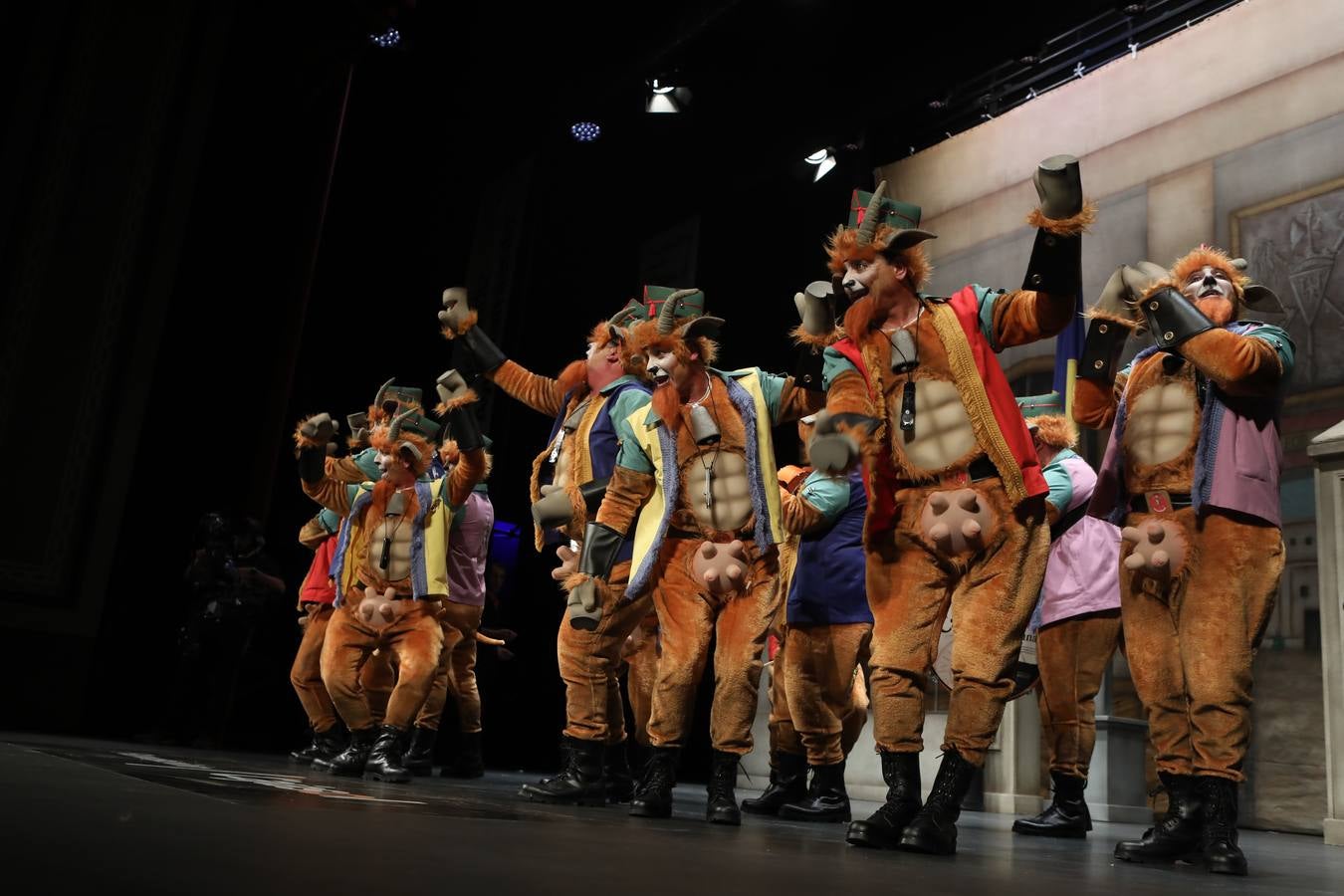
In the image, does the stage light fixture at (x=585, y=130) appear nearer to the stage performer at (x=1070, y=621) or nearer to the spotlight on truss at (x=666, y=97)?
the spotlight on truss at (x=666, y=97)

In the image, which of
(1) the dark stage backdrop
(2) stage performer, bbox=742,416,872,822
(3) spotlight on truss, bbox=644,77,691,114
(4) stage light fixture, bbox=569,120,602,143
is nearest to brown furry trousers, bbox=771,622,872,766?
(2) stage performer, bbox=742,416,872,822

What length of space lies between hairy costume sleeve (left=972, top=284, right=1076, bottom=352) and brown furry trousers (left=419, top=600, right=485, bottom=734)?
3560 millimetres

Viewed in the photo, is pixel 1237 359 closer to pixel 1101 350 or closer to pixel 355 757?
pixel 1101 350

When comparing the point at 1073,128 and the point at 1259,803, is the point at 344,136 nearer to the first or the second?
the point at 1073,128

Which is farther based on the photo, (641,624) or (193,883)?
(641,624)

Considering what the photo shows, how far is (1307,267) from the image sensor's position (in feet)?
18.9

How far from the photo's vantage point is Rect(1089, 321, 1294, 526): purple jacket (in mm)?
3252

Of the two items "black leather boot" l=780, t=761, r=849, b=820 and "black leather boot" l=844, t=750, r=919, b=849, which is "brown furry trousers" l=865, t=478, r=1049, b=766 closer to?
"black leather boot" l=844, t=750, r=919, b=849

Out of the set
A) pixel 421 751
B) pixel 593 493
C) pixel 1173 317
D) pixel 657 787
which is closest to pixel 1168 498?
pixel 1173 317

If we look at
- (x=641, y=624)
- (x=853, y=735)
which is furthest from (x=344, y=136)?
(x=853, y=735)

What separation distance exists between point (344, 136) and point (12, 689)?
4.67 meters

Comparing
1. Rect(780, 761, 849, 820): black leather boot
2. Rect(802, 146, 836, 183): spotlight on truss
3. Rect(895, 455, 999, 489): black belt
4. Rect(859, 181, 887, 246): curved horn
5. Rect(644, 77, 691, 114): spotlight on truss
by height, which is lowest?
Rect(780, 761, 849, 820): black leather boot

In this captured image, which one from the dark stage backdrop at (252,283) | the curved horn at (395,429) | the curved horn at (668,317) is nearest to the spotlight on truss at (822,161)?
the dark stage backdrop at (252,283)

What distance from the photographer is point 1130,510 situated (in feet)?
11.7
